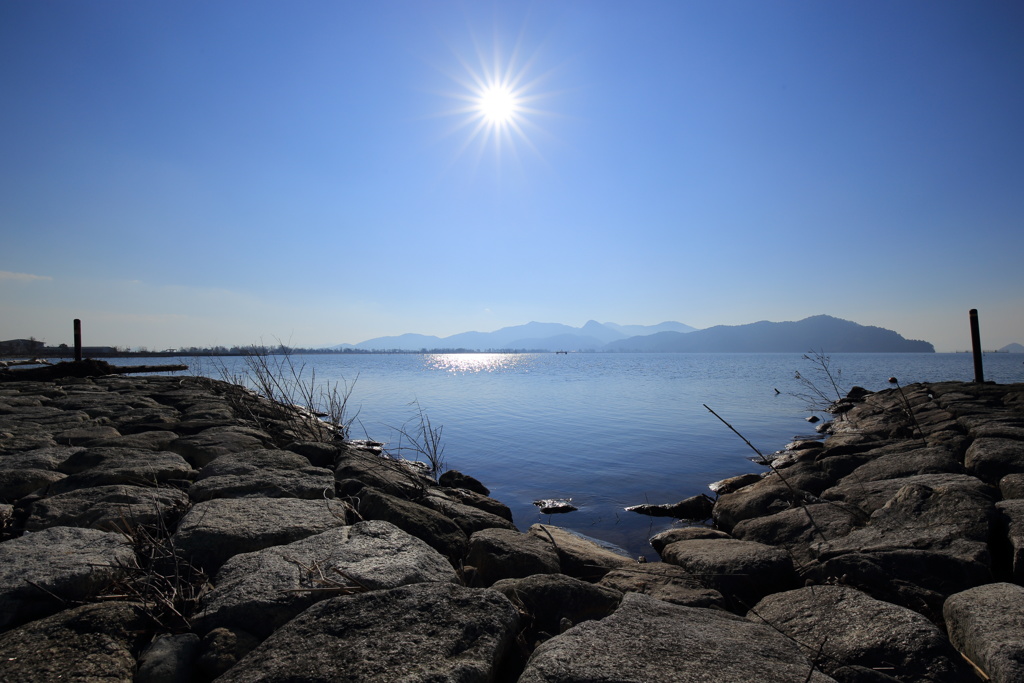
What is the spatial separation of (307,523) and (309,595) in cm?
108

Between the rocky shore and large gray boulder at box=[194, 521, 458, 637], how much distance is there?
14 millimetres

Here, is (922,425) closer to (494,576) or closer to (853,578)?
(853,578)

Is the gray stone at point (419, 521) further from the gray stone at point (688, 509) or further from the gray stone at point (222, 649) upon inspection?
the gray stone at point (688, 509)

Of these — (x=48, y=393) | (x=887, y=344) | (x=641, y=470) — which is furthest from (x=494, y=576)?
(x=887, y=344)

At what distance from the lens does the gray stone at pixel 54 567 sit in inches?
95.7

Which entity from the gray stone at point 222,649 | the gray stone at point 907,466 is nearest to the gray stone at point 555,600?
the gray stone at point 222,649

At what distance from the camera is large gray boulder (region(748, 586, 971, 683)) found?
2.49 metres

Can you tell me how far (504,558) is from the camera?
3.91 metres

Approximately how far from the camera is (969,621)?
276 centimetres

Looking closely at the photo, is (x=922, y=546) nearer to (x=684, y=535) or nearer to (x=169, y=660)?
(x=684, y=535)

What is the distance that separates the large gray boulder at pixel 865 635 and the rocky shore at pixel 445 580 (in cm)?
1

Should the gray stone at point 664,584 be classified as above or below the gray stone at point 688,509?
above

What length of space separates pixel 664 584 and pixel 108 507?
13.6 ft

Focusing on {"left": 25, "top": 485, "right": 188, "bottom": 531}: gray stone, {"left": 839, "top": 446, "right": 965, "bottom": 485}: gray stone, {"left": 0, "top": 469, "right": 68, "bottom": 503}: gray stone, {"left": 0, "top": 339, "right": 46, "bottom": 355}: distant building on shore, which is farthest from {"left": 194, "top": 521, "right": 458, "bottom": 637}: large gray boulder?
{"left": 0, "top": 339, "right": 46, "bottom": 355}: distant building on shore
